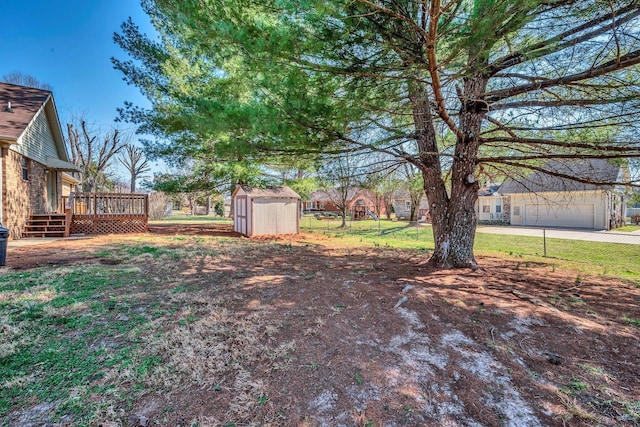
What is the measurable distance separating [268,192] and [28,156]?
833 centimetres

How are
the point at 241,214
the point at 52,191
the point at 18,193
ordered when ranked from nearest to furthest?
1. the point at 18,193
2. the point at 52,191
3. the point at 241,214

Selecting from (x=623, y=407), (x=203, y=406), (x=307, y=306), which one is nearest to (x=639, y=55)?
(x=623, y=407)

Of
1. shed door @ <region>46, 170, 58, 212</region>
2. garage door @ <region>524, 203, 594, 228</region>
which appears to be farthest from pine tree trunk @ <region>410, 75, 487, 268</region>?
shed door @ <region>46, 170, 58, 212</region>

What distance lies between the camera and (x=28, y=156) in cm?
962

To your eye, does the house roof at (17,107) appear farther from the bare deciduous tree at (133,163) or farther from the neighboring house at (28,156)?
the bare deciduous tree at (133,163)

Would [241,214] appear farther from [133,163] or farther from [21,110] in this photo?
[133,163]

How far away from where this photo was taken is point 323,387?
2.27m

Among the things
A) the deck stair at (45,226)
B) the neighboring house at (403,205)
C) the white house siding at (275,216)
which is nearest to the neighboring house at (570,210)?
the neighboring house at (403,205)

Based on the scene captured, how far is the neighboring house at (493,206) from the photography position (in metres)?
21.7

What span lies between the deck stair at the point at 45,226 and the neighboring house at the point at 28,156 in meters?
0.23

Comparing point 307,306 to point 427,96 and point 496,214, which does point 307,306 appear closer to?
point 427,96

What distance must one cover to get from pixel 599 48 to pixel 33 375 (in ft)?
23.7

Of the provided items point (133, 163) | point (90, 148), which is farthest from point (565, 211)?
point (133, 163)

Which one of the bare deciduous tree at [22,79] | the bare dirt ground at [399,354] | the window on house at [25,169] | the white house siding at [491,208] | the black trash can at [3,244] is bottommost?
the bare dirt ground at [399,354]
